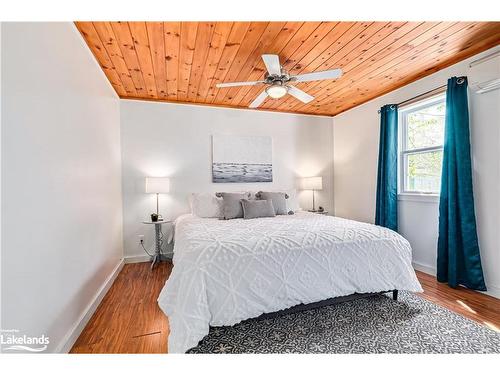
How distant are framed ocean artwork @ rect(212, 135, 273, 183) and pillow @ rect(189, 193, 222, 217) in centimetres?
61

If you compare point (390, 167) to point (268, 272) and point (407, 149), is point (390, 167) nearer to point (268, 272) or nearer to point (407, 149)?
point (407, 149)

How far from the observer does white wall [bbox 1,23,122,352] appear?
3.62 ft

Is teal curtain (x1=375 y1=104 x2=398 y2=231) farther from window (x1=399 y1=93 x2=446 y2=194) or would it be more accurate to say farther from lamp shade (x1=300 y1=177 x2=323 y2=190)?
lamp shade (x1=300 y1=177 x2=323 y2=190)

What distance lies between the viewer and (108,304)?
224cm

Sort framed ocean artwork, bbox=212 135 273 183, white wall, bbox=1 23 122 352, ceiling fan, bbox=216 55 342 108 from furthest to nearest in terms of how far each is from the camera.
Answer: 1. framed ocean artwork, bbox=212 135 273 183
2. ceiling fan, bbox=216 55 342 108
3. white wall, bbox=1 23 122 352

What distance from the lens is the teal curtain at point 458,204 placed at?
2.38m

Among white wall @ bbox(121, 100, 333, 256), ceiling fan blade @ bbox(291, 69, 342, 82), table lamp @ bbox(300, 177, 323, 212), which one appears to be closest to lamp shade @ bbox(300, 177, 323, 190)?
table lamp @ bbox(300, 177, 323, 212)

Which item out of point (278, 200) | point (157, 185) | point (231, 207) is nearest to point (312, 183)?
point (278, 200)

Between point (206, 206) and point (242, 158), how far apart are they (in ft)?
3.85

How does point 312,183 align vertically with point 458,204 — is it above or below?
above

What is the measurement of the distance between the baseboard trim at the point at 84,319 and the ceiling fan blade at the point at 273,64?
2.52m

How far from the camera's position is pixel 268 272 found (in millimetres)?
1661
